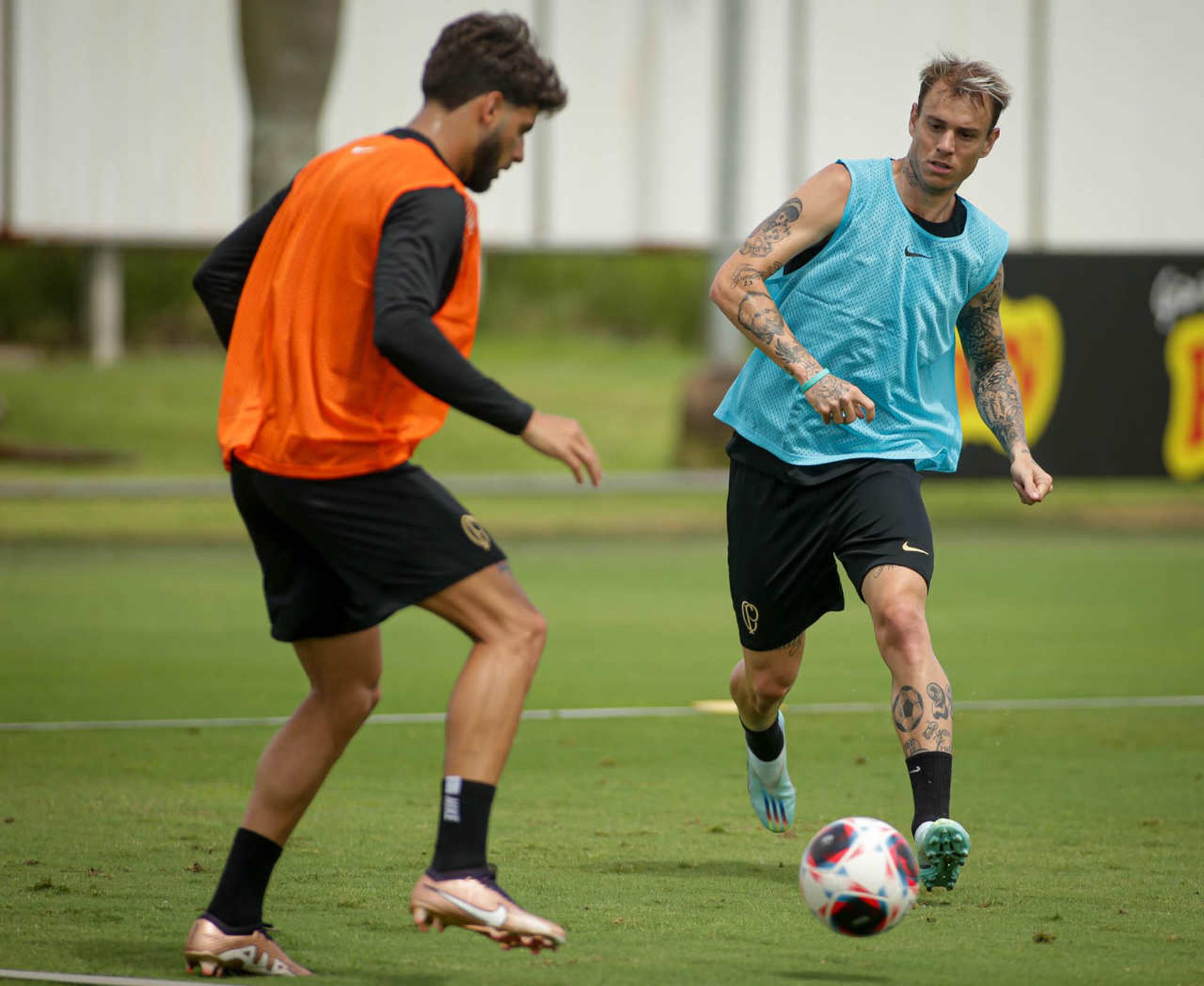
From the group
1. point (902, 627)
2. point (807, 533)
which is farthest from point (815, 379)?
point (902, 627)

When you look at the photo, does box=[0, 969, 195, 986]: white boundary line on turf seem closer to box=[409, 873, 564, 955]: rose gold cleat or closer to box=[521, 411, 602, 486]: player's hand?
box=[409, 873, 564, 955]: rose gold cleat

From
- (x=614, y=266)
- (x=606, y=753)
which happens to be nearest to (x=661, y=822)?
(x=606, y=753)

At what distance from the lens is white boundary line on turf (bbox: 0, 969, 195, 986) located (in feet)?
15.4

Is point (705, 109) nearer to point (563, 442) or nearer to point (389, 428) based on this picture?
point (389, 428)

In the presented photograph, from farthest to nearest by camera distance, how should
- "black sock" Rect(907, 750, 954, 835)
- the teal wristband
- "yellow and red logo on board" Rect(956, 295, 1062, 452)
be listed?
"yellow and red logo on board" Rect(956, 295, 1062, 452) → the teal wristband → "black sock" Rect(907, 750, 954, 835)

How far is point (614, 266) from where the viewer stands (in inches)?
1657

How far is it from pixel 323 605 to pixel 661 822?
2440mm

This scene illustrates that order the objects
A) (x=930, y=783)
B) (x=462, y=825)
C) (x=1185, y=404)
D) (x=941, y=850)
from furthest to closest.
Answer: (x=1185, y=404)
(x=930, y=783)
(x=941, y=850)
(x=462, y=825)

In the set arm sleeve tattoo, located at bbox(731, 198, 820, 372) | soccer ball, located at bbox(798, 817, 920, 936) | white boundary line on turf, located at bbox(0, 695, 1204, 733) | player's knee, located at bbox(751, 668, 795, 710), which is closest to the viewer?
soccer ball, located at bbox(798, 817, 920, 936)

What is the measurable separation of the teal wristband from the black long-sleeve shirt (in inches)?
53.5

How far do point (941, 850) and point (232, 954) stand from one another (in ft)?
6.31

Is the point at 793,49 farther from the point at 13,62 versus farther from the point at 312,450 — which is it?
the point at 312,450

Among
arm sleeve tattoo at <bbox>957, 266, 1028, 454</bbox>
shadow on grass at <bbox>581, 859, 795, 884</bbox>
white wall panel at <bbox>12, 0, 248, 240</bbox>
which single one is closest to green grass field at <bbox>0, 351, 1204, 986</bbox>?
shadow on grass at <bbox>581, 859, 795, 884</bbox>

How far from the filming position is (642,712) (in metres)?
9.48
